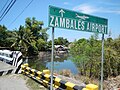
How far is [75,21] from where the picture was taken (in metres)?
4.78

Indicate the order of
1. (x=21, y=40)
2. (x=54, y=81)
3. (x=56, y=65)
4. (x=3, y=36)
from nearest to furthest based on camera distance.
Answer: (x=54, y=81) < (x=56, y=65) < (x=21, y=40) < (x=3, y=36)

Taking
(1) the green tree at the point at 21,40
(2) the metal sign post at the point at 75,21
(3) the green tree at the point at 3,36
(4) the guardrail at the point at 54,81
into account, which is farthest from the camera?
(3) the green tree at the point at 3,36

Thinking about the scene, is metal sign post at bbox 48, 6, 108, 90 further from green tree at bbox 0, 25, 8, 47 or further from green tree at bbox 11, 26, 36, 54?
green tree at bbox 0, 25, 8, 47

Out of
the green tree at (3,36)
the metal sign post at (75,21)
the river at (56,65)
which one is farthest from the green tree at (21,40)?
the metal sign post at (75,21)

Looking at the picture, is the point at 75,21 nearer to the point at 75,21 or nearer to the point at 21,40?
the point at 75,21

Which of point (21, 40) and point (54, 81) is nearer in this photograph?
point (54, 81)

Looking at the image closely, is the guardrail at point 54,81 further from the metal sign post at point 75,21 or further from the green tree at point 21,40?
the green tree at point 21,40

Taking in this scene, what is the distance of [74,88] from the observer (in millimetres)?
5324

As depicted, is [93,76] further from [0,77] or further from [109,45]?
[0,77]

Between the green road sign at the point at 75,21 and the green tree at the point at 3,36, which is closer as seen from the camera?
the green road sign at the point at 75,21

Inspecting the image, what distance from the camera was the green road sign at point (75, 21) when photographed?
438cm

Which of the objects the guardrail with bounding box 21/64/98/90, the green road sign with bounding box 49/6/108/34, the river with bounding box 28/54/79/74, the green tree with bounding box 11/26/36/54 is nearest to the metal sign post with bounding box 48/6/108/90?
the green road sign with bounding box 49/6/108/34

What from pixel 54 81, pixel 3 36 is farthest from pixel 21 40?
pixel 54 81

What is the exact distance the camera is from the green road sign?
4.38 meters
